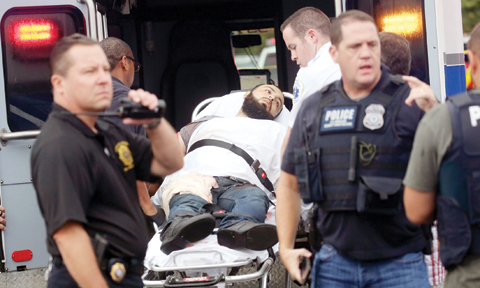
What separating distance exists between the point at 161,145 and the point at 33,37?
2.37 meters

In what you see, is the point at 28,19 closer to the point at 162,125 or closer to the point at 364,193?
the point at 162,125

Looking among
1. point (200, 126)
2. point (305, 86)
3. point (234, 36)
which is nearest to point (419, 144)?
point (305, 86)

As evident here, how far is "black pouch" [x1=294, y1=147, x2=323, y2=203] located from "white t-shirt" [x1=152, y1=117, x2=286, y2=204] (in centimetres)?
184

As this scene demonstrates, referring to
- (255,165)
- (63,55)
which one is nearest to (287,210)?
(63,55)

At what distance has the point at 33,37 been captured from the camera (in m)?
3.88

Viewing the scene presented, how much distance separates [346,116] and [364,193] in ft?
0.92

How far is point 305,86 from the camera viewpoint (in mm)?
2857

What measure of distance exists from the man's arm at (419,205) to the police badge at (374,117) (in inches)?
10.8

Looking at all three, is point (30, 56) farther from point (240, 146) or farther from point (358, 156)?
point (358, 156)

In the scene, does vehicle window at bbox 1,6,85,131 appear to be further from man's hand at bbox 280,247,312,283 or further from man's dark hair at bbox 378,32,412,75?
man's hand at bbox 280,247,312,283

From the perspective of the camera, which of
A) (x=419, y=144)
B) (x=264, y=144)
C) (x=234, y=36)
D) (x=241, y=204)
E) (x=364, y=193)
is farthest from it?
(x=234, y=36)

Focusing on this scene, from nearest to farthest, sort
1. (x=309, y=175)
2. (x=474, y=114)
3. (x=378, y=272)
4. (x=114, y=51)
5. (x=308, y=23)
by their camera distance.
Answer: (x=474, y=114) < (x=378, y=272) < (x=309, y=175) < (x=308, y=23) < (x=114, y=51)

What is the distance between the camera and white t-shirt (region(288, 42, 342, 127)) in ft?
9.23

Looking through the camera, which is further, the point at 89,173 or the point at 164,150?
the point at 164,150
